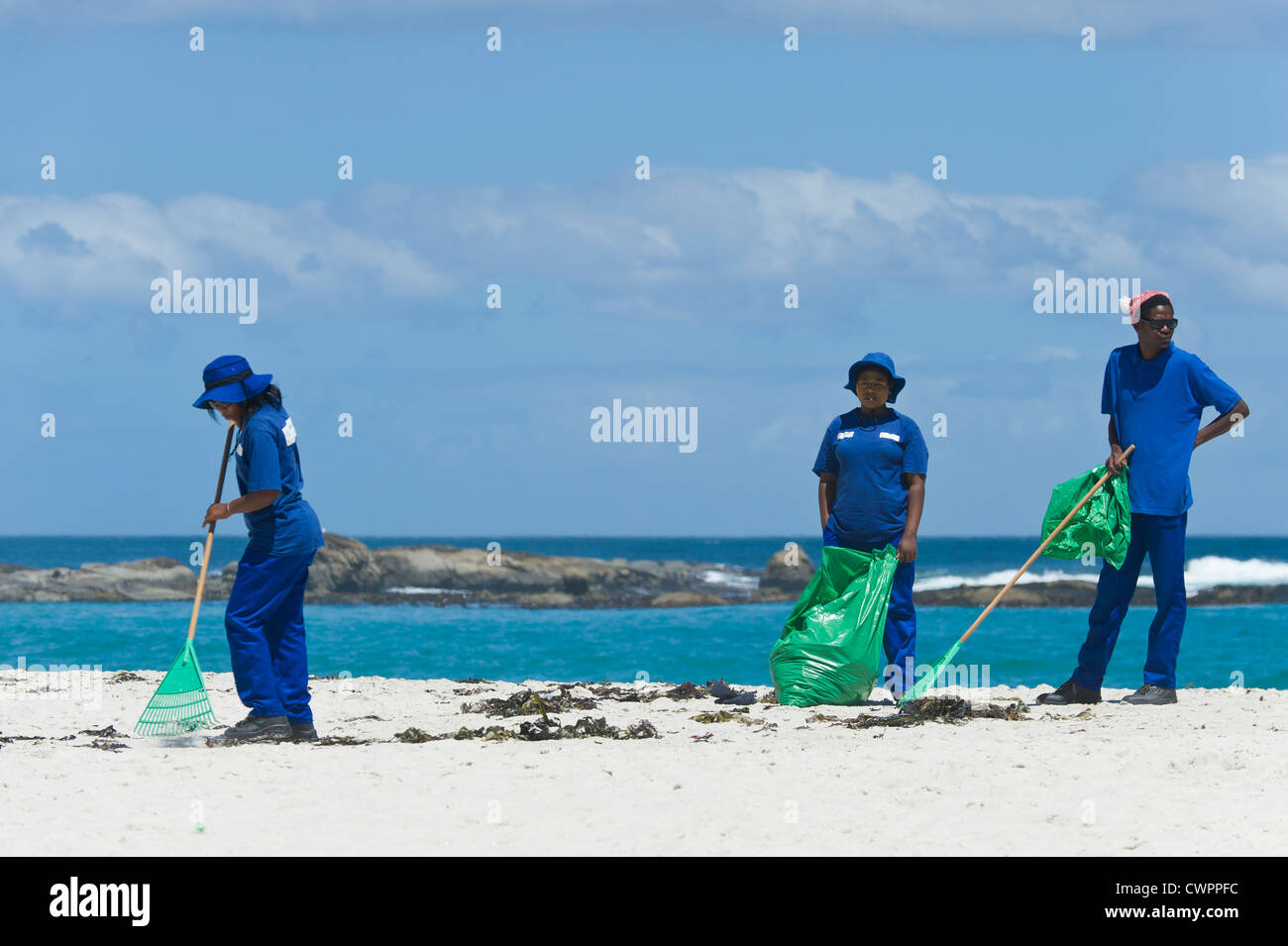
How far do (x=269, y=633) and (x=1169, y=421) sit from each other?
4.53 metres

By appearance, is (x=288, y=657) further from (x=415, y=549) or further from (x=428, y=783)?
(x=415, y=549)

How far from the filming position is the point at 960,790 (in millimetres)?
4840

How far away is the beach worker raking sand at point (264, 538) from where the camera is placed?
585 cm

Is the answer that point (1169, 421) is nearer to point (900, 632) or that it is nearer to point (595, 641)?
point (900, 632)

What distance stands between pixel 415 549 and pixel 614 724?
83.6 ft

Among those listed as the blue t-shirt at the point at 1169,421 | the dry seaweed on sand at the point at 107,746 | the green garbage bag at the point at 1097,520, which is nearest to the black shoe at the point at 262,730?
the dry seaweed on sand at the point at 107,746

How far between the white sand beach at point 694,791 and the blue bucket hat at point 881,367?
185 cm

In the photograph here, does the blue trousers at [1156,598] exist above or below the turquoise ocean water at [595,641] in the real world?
above

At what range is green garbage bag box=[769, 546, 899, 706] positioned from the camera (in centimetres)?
719

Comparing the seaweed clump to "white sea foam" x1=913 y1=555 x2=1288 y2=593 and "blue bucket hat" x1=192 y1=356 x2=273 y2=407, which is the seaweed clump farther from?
"white sea foam" x1=913 y1=555 x2=1288 y2=593

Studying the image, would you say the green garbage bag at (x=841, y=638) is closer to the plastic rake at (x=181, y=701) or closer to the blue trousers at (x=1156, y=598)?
the blue trousers at (x=1156, y=598)

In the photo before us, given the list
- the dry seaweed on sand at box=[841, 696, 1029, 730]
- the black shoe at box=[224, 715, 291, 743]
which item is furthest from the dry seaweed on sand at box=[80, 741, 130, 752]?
the dry seaweed on sand at box=[841, 696, 1029, 730]

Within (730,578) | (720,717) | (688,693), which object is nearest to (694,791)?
(720,717)
